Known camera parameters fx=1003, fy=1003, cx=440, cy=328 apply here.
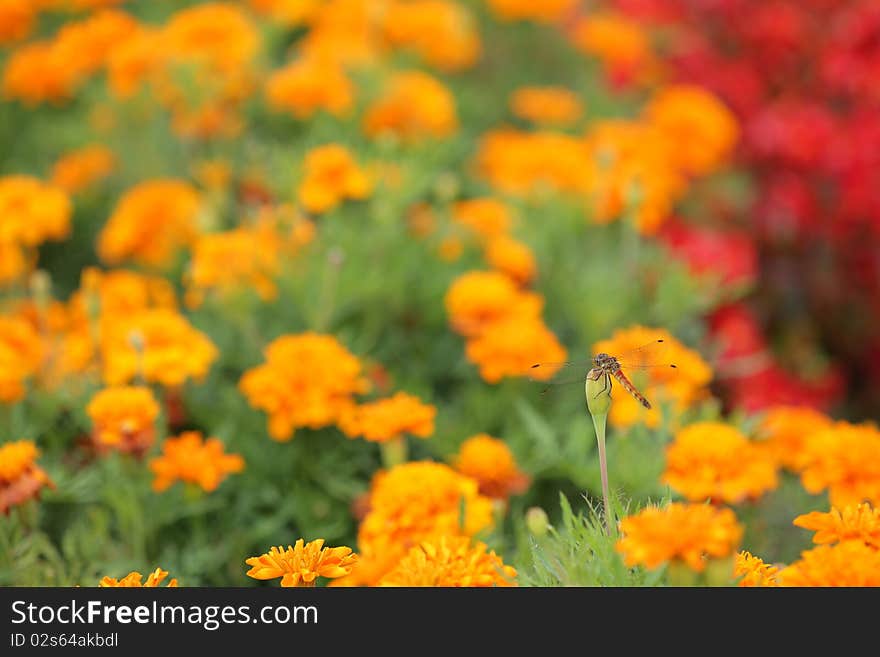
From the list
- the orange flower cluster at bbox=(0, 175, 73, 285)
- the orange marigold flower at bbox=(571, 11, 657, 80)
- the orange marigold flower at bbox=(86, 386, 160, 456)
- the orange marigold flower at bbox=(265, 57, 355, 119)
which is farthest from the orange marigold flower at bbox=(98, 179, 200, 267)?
the orange marigold flower at bbox=(571, 11, 657, 80)

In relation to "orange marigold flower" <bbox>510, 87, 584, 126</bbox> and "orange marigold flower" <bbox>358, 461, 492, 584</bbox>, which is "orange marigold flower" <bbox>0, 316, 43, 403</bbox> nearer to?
"orange marigold flower" <bbox>358, 461, 492, 584</bbox>

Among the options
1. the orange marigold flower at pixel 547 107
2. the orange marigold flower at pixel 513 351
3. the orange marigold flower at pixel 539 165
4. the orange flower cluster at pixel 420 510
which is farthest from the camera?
the orange marigold flower at pixel 547 107

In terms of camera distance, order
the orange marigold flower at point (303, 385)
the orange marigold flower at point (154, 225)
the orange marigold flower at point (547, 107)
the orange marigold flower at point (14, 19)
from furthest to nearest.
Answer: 1. the orange marigold flower at point (14, 19)
2. the orange marigold flower at point (547, 107)
3. the orange marigold flower at point (154, 225)
4. the orange marigold flower at point (303, 385)

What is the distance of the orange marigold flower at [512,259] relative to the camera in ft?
7.27

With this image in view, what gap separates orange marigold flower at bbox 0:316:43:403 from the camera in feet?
5.67

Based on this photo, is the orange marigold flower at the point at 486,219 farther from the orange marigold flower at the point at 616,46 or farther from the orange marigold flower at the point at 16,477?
the orange marigold flower at the point at 16,477

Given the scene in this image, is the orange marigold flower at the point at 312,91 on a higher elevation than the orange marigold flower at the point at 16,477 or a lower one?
higher

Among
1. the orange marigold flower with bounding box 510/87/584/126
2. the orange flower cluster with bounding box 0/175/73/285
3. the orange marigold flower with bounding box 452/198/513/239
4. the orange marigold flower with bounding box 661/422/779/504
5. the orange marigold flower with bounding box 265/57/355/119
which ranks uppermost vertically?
the orange marigold flower with bounding box 510/87/584/126

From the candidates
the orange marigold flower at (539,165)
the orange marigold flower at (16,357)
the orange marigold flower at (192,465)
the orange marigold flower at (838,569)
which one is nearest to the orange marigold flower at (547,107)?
the orange marigold flower at (539,165)

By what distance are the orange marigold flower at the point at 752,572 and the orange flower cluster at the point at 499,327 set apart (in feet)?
2.89

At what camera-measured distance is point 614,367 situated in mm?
1168

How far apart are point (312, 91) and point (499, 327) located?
100 centimetres

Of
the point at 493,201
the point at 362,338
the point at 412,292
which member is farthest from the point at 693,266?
the point at 362,338

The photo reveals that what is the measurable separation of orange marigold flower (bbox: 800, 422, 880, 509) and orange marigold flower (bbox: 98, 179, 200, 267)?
1.51m
